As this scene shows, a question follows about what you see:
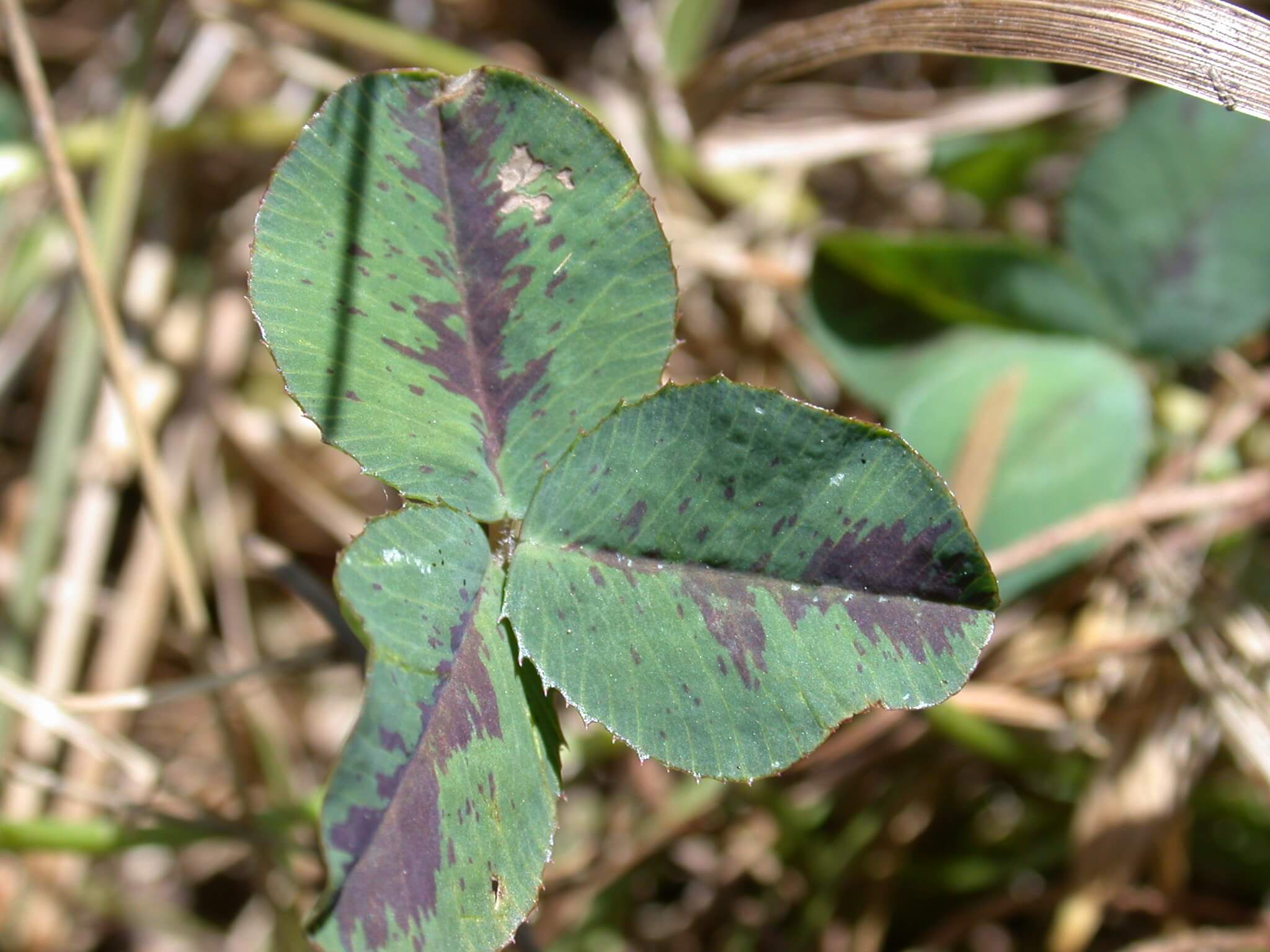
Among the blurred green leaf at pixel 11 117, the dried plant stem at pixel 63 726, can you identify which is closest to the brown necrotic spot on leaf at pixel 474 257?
the dried plant stem at pixel 63 726

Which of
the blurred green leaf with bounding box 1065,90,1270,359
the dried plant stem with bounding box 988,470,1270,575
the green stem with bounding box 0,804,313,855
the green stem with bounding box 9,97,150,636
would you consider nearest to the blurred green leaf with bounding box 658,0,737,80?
the blurred green leaf with bounding box 1065,90,1270,359

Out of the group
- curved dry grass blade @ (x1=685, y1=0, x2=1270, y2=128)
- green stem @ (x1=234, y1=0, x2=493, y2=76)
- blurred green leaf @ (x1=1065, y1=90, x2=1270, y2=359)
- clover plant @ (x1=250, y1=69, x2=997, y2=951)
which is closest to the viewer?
clover plant @ (x1=250, y1=69, x2=997, y2=951)

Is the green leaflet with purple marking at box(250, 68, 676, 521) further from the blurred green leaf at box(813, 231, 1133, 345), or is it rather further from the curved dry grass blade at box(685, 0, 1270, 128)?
the blurred green leaf at box(813, 231, 1133, 345)

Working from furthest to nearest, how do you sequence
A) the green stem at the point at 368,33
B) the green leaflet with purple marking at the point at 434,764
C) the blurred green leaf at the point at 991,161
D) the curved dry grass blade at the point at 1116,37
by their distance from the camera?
the blurred green leaf at the point at 991,161 → the green stem at the point at 368,33 → the curved dry grass blade at the point at 1116,37 → the green leaflet with purple marking at the point at 434,764

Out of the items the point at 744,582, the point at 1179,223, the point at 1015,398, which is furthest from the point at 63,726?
the point at 1179,223

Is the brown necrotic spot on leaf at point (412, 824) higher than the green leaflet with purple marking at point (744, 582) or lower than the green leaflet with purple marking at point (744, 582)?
lower

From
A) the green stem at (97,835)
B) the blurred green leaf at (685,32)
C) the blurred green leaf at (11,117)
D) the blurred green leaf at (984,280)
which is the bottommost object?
the green stem at (97,835)

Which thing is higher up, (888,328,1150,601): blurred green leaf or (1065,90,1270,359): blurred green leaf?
(1065,90,1270,359): blurred green leaf

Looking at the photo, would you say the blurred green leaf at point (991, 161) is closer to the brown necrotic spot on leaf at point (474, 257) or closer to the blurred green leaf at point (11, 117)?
the brown necrotic spot on leaf at point (474, 257)
